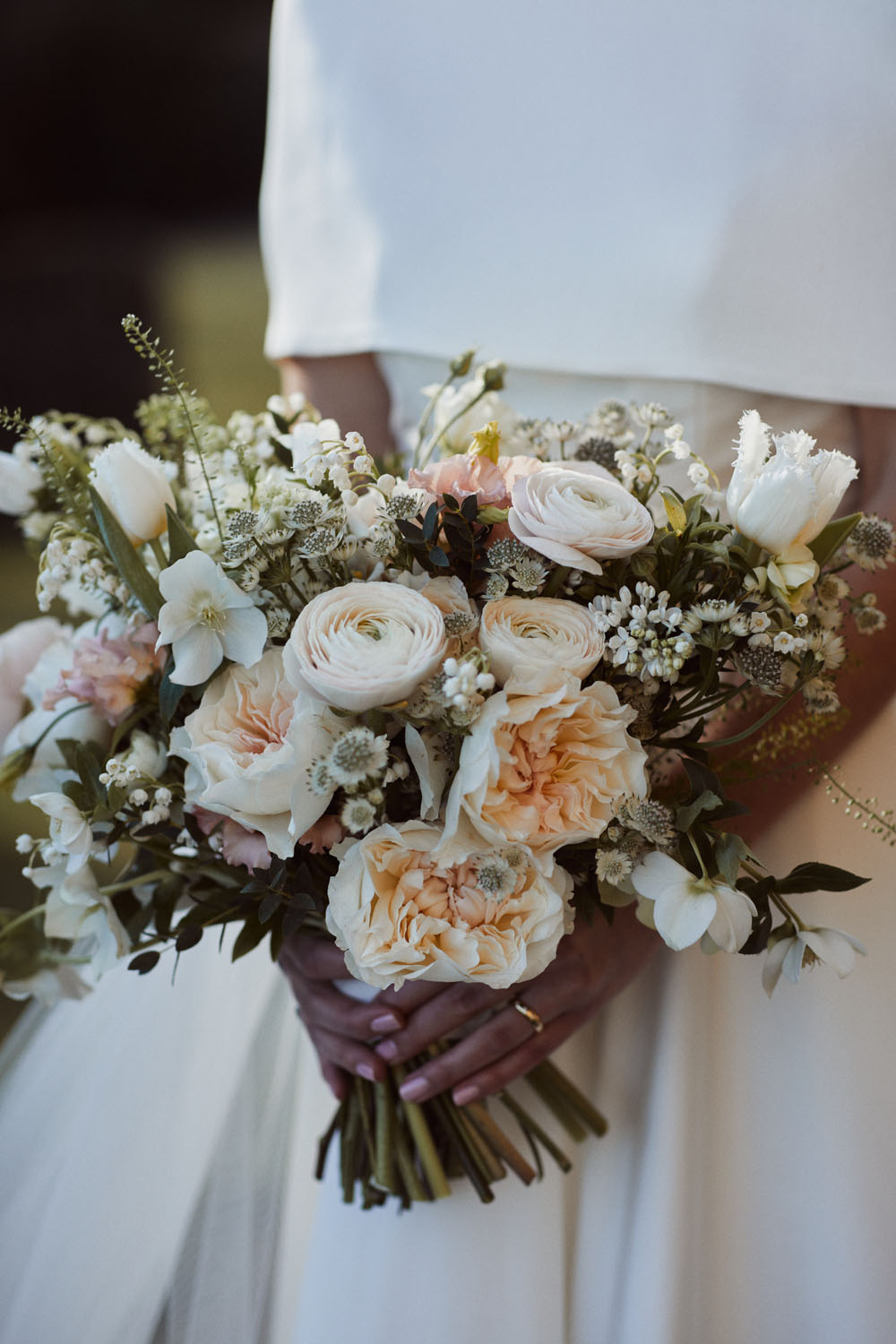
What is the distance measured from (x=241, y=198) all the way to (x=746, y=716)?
7.18 m

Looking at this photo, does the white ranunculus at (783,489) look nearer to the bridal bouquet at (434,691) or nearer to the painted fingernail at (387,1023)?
the bridal bouquet at (434,691)

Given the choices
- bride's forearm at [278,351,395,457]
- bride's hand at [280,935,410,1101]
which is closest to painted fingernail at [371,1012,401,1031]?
bride's hand at [280,935,410,1101]

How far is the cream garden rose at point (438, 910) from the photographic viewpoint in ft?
2.78

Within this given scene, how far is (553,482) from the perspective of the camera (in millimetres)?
890

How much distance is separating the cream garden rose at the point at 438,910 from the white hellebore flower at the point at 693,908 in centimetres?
8

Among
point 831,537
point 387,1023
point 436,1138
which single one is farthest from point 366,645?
point 436,1138

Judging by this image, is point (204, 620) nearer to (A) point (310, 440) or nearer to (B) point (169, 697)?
(B) point (169, 697)

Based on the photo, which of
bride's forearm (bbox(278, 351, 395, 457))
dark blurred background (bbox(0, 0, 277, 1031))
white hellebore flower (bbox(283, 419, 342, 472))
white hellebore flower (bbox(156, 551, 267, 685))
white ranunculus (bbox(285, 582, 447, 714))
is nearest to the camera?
white ranunculus (bbox(285, 582, 447, 714))

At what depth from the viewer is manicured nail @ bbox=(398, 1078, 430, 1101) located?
1.16 meters

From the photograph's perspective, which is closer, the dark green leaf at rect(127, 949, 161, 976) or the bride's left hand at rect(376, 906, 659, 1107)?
the dark green leaf at rect(127, 949, 161, 976)

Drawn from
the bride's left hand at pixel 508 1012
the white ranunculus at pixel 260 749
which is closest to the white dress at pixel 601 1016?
the bride's left hand at pixel 508 1012

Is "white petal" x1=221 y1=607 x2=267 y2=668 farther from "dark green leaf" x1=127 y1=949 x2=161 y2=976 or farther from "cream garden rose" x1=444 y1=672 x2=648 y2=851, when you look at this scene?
"dark green leaf" x1=127 y1=949 x2=161 y2=976

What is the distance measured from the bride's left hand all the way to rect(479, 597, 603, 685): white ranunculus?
414 millimetres

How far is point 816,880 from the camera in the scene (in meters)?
0.93
